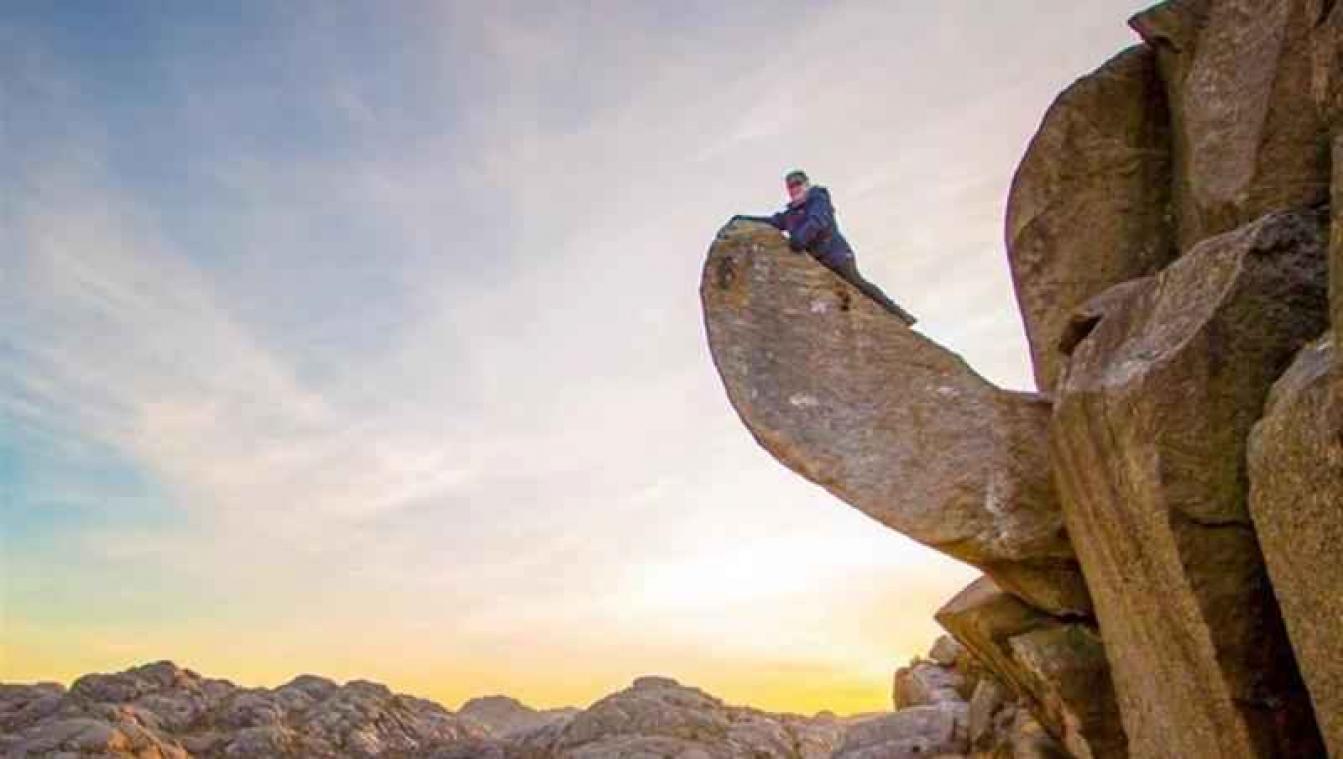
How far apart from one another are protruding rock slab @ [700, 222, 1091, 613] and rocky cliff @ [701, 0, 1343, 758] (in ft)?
0.13

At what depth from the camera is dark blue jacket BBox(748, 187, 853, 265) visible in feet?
59.1

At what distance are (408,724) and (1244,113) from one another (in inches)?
3369

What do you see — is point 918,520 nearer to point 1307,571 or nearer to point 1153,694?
point 1153,694

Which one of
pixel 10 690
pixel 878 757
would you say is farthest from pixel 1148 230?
pixel 10 690

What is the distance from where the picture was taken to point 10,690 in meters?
87.4

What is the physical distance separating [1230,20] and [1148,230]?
385 centimetres

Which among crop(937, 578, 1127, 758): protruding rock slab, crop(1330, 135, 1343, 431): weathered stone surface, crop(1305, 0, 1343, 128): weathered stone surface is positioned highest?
crop(1305, 0, 1343, 128): weathered stone surface

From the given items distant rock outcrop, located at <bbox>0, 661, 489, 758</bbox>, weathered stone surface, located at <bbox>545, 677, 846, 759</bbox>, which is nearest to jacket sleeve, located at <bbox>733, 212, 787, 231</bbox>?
weathered stone surface, located at <bbox>545, 677, 846, 759</bbox>

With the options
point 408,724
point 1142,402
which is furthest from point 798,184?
point 408,724

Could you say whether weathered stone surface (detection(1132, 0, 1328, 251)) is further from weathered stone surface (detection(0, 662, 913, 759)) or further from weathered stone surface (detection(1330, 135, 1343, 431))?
weathered stone surface (detection(0, 662, 913, 759))

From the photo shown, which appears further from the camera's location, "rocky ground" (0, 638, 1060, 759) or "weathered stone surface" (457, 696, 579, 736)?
"weathered stone surface" (457, 696, 579, 736)

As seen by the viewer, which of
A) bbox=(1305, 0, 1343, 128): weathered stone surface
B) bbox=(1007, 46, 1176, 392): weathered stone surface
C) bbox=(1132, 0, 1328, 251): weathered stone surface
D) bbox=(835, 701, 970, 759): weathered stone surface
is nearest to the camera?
bbox=(1305, 0, 1343, 128): weathered stone surface

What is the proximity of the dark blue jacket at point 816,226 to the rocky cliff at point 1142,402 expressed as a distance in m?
0.45

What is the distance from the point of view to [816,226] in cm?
1803
